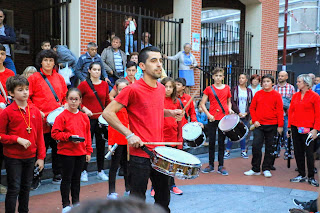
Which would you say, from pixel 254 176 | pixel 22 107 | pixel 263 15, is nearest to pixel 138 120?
pixel 22 107

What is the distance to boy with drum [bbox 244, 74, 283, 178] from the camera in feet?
23.2

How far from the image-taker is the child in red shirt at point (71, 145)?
14.8 ft

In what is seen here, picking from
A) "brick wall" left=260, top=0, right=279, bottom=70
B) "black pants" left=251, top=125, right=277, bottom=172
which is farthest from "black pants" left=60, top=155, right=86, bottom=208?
"brick wall" left=260, top=0, right=279, bottom=70

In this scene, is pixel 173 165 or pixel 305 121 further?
pixel 305 121

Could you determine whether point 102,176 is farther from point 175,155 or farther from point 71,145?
point 175,155

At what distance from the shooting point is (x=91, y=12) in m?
9.39

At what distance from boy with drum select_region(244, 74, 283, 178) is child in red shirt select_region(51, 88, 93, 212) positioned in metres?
3.85

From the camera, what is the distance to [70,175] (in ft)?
14.9

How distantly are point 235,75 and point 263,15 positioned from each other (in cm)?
304

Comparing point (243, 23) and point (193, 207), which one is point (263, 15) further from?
point (193, 207)

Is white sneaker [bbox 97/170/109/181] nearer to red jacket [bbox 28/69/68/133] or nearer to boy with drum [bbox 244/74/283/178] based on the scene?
red jacket [bbox 28/69/68/133]

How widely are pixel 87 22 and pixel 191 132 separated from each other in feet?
15.5

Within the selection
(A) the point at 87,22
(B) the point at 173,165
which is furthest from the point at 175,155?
(A) the point at 87,22

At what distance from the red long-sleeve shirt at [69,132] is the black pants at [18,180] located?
1.59ft
